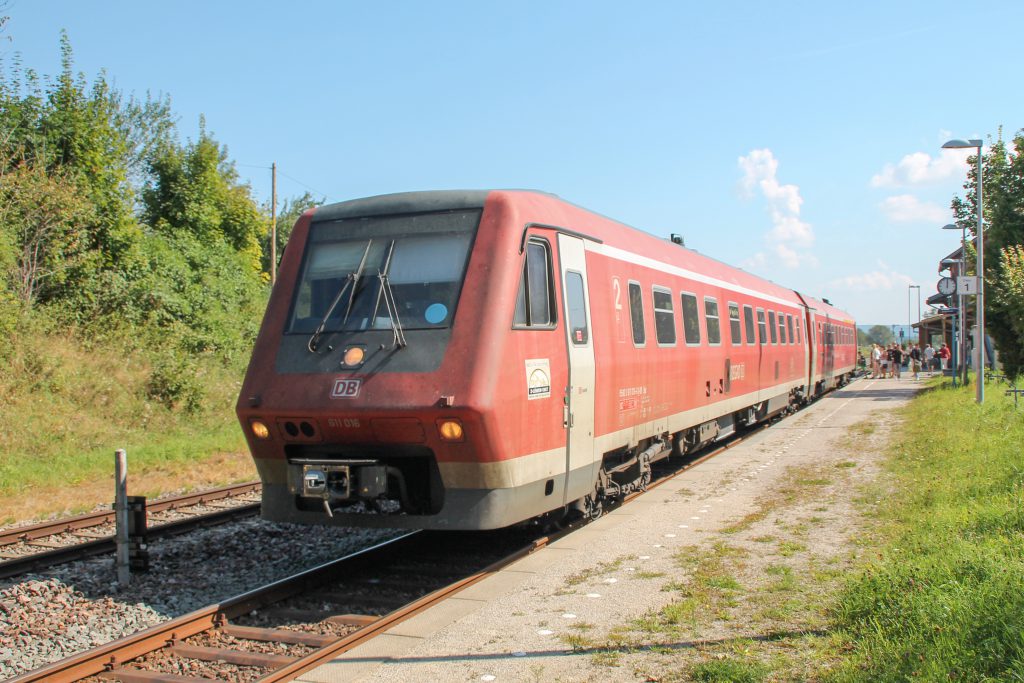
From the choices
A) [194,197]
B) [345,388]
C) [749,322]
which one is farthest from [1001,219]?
[345,388]

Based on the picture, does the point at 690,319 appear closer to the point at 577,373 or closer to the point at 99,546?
the point at 577,373

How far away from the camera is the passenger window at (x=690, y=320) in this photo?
12.3m

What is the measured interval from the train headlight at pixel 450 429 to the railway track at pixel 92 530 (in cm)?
417

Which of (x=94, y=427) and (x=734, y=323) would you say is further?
(x=94, y=427)

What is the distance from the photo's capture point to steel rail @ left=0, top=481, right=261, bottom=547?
31.3 ft

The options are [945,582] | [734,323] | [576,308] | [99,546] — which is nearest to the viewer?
[945,582]

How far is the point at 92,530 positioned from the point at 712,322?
29.7 ft

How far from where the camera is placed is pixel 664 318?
1126 centimetres

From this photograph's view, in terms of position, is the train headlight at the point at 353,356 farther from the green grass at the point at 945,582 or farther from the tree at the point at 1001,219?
the tree at the point at 1001,219

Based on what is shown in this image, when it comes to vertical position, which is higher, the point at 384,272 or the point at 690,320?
the point at 384,272

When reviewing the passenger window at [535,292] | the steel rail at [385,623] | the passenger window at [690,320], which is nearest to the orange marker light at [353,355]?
the passenger window at [535,292]

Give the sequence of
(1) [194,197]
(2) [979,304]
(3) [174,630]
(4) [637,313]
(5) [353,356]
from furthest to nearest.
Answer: (1) [194,197], (2) [979,304], (4) [637,313], (5) [353,356], (3) [174,630]

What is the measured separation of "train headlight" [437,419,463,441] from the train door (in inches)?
53.6

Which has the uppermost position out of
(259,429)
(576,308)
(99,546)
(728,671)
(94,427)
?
(576,308)
